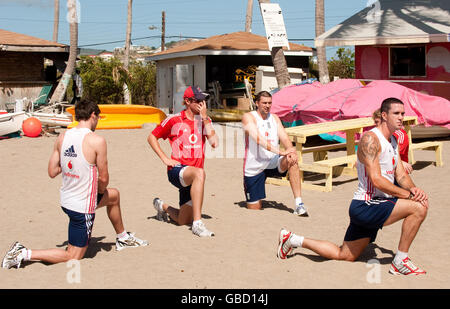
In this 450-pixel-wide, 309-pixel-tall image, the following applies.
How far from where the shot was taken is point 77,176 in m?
5.23

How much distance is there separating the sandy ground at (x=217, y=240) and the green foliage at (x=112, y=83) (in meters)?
22.6

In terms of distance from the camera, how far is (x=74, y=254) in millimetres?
5430

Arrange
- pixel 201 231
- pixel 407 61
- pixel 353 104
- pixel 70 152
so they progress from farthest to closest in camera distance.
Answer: pixel 407 61, pixel 353 104, pixel 201 231, pixel 70 152

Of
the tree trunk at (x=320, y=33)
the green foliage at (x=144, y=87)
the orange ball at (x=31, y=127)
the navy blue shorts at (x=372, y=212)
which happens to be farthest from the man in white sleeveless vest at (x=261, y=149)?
the green foliage at (x=144, y=87)

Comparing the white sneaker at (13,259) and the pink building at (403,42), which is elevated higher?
the pink building at (403,42)

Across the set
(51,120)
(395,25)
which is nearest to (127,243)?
(51,120)

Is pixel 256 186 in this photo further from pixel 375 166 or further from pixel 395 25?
pixel 395 25

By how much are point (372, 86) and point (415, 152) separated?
191cm

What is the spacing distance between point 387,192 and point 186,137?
2.59 meters

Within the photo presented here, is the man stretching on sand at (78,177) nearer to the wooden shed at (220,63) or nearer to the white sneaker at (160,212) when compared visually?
the white sneaker at (160,212)

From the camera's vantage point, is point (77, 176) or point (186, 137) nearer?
point (77, 176)

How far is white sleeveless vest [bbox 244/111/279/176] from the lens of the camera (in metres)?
7.81

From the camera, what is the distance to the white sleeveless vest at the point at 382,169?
16.1ft

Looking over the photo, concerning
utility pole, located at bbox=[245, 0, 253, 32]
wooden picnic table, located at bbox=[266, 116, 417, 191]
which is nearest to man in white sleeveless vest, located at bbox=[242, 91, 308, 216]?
wooden picnic table, located at bbox=[266, 116, 417, 191]
